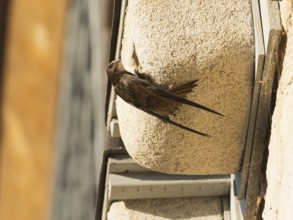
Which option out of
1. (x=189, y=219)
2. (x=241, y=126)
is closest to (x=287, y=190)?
(x=241, y=126)

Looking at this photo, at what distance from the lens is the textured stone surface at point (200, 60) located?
209 inches

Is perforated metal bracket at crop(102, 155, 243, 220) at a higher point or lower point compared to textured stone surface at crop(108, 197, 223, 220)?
higher

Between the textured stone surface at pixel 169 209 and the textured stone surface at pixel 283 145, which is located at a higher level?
the textured stone surface at pixel 283 145

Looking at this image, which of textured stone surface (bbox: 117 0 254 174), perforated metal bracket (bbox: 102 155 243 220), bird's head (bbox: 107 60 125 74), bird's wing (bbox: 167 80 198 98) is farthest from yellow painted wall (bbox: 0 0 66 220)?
bird's wing (bbox: 167 80 198 98)

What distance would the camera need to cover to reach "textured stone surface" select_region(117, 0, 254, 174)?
209 inches

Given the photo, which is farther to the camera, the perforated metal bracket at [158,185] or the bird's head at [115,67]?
the perforated metal bracket at [158,185]

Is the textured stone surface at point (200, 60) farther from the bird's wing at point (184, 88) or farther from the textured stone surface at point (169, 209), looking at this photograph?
the textured stone surface at point (169, 209)

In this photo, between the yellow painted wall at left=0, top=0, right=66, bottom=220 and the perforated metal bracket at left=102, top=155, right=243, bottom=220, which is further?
the yellow painted wall at left=0, top=0, right=66, bottom=220

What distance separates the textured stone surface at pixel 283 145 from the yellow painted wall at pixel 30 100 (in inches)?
377

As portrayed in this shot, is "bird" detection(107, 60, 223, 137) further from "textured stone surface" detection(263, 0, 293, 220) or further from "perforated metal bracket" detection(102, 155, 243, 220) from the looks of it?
"perforated metal bracket" detection(102, 155, 243, 220)

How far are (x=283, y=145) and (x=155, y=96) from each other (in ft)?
1.67

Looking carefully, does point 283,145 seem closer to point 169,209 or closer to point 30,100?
point 169,209

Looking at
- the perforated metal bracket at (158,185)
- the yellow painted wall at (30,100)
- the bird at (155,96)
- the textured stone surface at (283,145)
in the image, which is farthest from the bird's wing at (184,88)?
the yellow painted wall at (30,100)

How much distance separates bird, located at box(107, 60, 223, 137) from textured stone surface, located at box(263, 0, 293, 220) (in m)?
0.25
